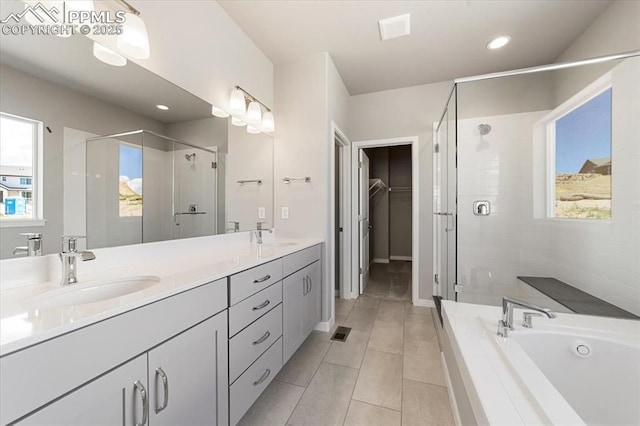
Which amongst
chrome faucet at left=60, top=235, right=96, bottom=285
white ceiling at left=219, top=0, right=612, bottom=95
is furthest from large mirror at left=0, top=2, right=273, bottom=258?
white ceiling at left=219, top=0, right=612, bottom=95

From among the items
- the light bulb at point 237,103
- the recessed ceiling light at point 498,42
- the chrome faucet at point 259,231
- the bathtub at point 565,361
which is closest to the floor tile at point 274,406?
the bathtub at point 565,361

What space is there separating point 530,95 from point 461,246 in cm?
157

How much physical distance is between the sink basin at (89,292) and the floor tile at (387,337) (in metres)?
1.81

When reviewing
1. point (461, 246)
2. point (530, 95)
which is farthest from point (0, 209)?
Result: point (530, 95)

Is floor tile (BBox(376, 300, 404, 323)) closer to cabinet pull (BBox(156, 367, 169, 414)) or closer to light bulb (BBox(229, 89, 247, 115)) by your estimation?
cabinet pull (BBox(156, 367, 169, 414))

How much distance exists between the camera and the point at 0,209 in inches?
35.4

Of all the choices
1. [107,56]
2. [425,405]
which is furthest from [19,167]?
[425,405]

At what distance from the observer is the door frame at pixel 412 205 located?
3094mm

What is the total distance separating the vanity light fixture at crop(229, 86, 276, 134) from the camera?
2045 millimetres

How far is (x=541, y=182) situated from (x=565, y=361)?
1630 mm

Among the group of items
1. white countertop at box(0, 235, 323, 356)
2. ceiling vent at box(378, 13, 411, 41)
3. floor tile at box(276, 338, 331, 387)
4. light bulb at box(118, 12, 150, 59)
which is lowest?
floor tile at box(276, 338, 331, 387)

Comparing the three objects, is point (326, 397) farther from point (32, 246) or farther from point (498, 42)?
point (498, 42)

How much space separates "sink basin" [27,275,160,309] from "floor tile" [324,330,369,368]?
147 centimetres

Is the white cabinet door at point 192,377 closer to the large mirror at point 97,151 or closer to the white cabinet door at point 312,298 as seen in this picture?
the large mirror at point 97,151
